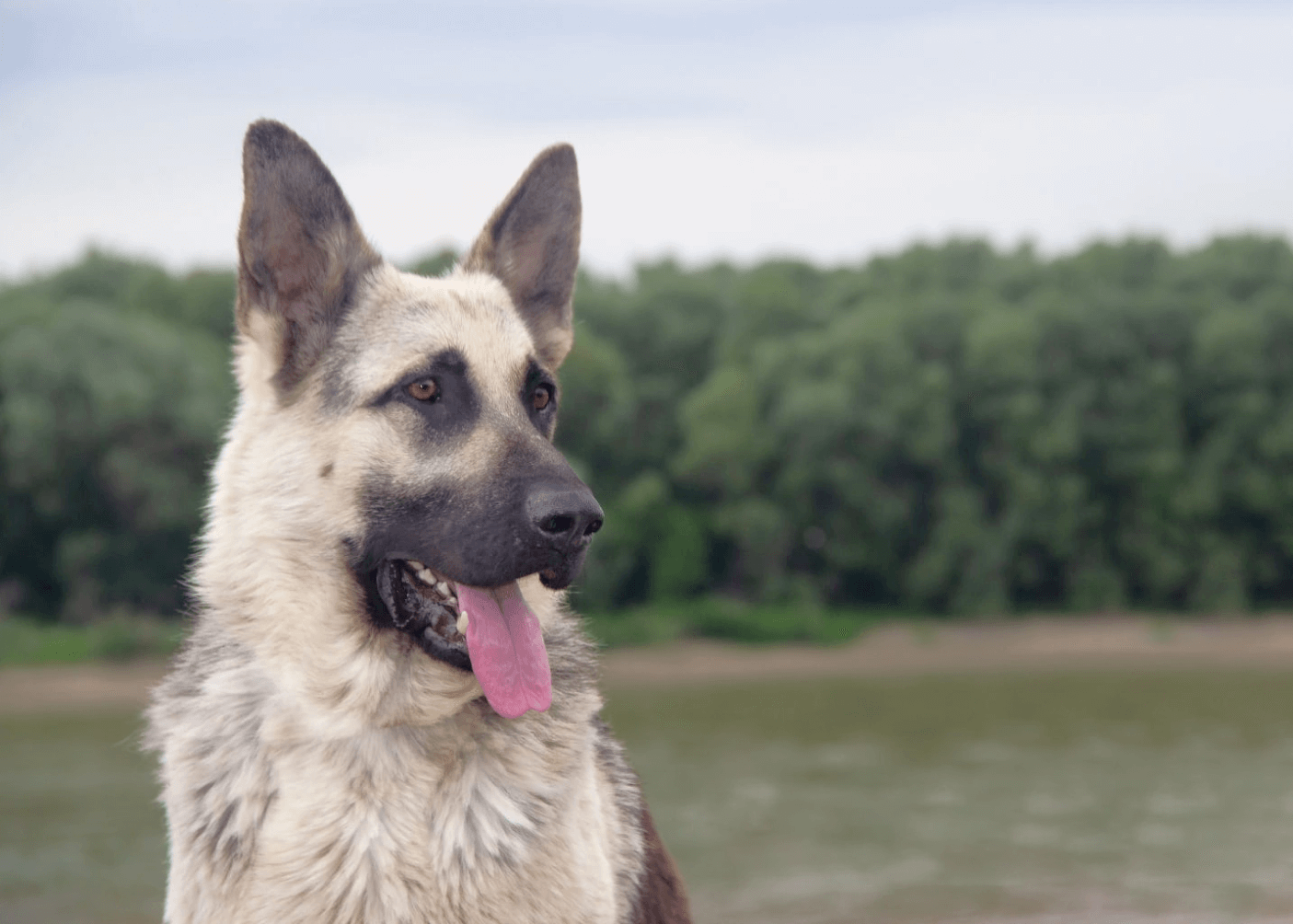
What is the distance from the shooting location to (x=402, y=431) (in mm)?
4828

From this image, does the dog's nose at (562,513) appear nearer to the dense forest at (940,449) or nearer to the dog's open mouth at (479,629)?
the dog's open mouth at (479,629)

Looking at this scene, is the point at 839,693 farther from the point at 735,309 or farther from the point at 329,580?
the point at 329,580

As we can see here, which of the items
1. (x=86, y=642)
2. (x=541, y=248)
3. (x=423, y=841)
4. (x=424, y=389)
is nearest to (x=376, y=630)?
(x=423, y=841)

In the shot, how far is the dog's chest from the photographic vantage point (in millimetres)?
4457

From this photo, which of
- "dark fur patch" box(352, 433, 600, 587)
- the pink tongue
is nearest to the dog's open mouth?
the pink tongue

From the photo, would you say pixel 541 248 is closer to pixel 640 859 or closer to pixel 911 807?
pixel 640 859

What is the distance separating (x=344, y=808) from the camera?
15.0 ft

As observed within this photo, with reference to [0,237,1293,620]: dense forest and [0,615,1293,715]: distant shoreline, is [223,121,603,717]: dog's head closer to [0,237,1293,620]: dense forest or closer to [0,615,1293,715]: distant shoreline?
[0,615,1293,715]: distant shoreline

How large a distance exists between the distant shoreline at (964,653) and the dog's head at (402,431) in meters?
38.0

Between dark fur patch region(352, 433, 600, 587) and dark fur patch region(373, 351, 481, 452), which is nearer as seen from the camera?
dark fur patch region(352, 433, 600, 587)

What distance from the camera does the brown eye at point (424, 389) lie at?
4.88m

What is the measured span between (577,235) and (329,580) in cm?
176

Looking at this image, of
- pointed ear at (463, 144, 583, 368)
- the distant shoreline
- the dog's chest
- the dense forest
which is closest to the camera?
the dog's chest

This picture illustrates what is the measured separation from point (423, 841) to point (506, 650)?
2.24 ft
